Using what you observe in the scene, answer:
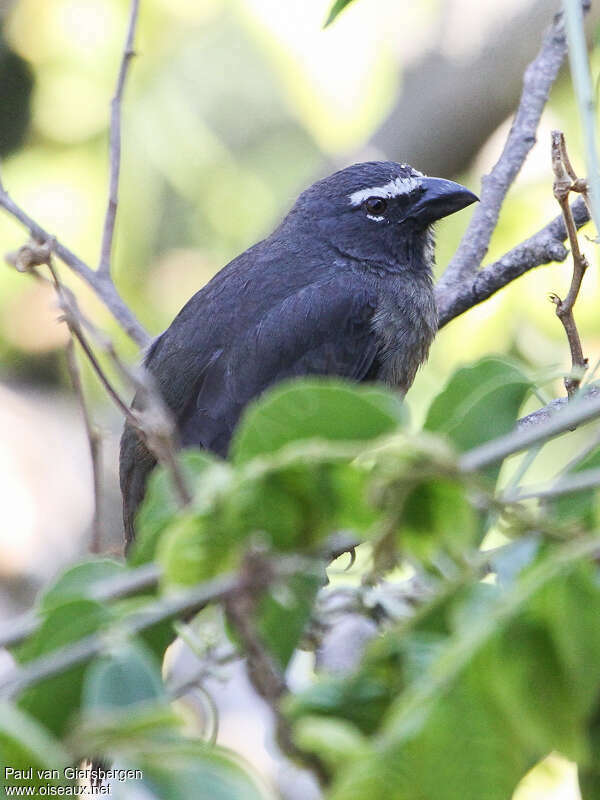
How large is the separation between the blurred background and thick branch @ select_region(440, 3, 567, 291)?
1.43m

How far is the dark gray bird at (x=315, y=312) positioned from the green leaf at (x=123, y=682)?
7.92 feet

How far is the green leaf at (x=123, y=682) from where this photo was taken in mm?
949

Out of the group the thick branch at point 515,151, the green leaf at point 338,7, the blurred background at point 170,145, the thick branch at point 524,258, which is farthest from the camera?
the blurred background at point 170,145

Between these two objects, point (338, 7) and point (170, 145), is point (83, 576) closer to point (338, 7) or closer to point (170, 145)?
point (338, 7)

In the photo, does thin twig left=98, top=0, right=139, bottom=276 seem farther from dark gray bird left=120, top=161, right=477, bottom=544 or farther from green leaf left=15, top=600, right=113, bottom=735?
green leaf left=15, top=600, right=113, bottom=735

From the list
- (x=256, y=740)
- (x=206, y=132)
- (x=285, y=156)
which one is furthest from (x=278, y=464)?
(x=285, y=156)

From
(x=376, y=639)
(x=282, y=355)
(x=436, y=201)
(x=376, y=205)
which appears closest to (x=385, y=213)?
→ (x=376, y=205)

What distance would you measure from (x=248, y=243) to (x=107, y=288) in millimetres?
2902

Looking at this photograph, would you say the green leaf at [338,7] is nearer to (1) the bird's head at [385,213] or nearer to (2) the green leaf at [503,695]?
(2) the green leaf at [503,695]

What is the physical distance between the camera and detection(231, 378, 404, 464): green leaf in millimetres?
999

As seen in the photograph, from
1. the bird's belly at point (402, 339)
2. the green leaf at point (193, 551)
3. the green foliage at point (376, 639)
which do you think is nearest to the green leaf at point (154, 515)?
the green foliage at point (376, 639)

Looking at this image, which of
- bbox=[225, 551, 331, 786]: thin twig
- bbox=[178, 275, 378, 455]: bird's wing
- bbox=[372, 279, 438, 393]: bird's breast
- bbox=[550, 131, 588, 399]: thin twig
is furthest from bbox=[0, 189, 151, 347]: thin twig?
bbox=[225, 551, 331, 786]: thin twig

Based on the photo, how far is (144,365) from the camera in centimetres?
378

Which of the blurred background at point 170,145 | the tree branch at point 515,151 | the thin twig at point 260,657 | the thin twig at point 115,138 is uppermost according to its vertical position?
the blurred background at point 170,145
